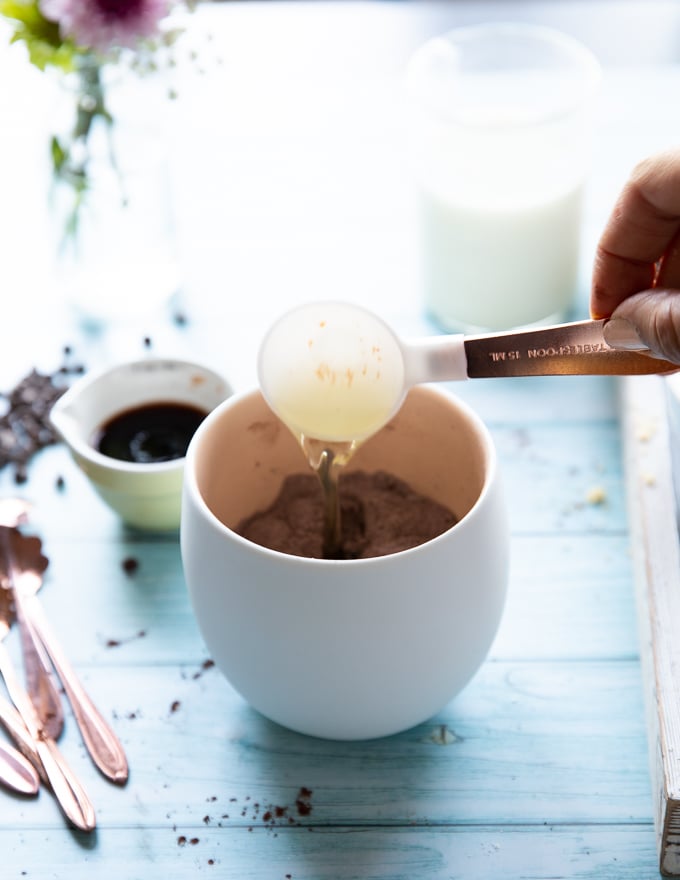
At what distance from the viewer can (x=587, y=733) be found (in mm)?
864

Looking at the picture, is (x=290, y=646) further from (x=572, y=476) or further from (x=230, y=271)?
(x=230, y=271)

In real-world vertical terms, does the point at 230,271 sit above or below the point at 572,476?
above

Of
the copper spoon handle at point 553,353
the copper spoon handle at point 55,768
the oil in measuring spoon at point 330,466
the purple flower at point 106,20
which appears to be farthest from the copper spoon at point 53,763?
the purple flower at point 106,20

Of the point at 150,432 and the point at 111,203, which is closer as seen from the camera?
the point at 150,432

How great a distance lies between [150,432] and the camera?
1.07 meters

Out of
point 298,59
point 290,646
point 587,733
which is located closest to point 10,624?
point 290,646

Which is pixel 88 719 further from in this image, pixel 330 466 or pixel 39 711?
pixel 330 466

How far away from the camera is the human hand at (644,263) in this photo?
2.33ft

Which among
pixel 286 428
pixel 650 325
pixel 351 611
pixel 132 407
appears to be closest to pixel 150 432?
pixel 132 407

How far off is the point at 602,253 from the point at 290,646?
393mm

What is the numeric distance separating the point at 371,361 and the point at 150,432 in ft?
1.06

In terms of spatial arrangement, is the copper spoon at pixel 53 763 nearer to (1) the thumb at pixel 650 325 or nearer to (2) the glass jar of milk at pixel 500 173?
(1) the thumb at pixel 650 325

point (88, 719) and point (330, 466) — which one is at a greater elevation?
point (330, 466)

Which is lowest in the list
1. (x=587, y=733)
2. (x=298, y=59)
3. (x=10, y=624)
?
(x=587, y=733)
